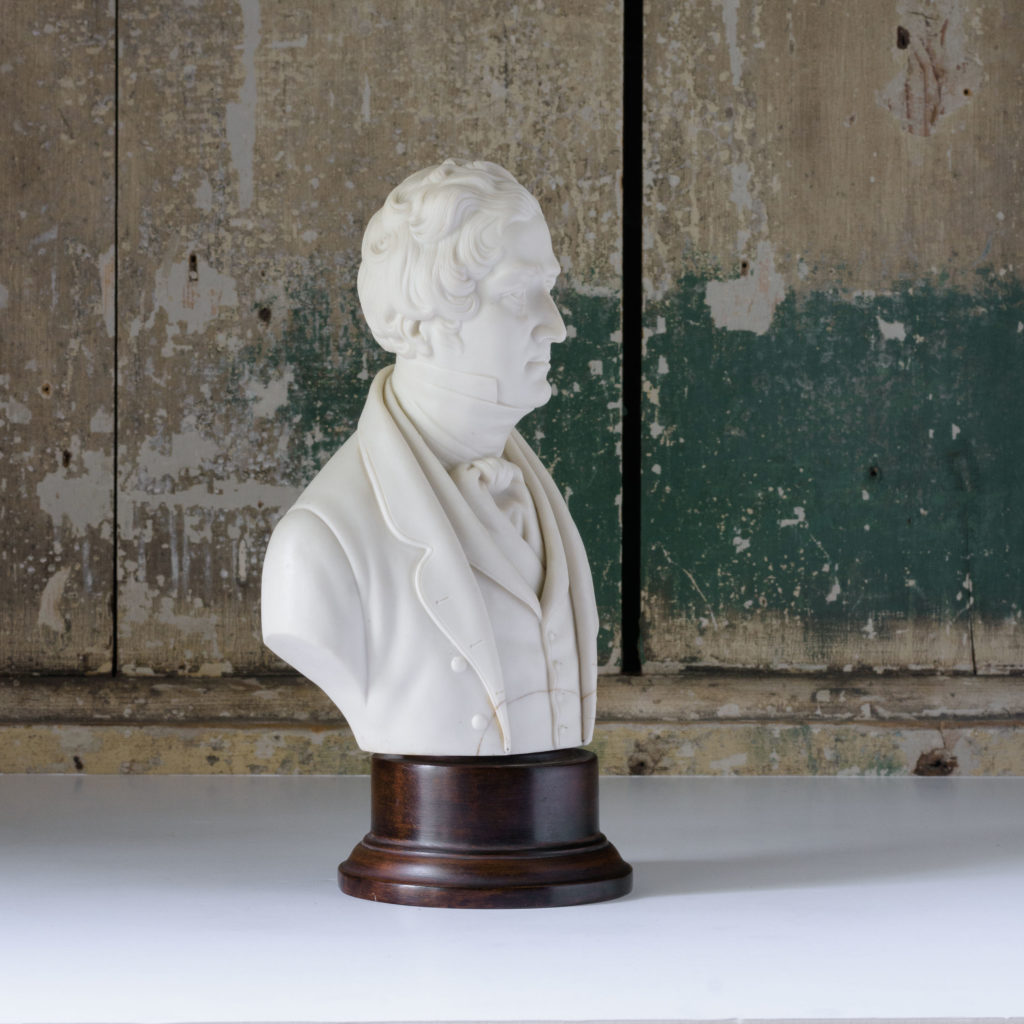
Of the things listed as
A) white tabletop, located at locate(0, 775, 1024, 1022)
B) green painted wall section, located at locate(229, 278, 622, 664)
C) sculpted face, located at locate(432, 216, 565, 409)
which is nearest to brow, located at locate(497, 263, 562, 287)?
sculpted face, located at locate(432, 216, 565, 409)

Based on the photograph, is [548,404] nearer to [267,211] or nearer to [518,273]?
[267,211]

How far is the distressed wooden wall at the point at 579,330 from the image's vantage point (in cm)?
461

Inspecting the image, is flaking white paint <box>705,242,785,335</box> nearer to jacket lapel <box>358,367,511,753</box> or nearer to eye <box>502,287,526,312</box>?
eye <box>502,287,526,312</box>

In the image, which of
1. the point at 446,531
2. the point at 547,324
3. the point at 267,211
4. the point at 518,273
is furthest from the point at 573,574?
the point at 267,211

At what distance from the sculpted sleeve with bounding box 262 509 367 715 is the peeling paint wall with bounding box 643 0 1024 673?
6.72 feet

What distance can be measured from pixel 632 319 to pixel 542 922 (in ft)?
7.72

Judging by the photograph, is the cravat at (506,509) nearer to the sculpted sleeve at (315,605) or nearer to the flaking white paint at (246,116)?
→ the sculpted sleeve at (315,605)

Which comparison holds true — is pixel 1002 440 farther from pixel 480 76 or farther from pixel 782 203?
pixel 480 76

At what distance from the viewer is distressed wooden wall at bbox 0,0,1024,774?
4.61m

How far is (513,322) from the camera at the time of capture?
112 inches

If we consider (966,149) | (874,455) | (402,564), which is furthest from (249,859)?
(966,149)

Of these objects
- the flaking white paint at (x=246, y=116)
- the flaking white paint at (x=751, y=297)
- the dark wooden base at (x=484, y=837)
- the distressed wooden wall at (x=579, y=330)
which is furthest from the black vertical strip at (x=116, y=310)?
the dark wooden base at (x=484, y=837)

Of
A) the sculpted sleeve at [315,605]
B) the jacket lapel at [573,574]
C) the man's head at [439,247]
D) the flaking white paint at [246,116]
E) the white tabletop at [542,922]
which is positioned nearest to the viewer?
the white tabletop at [542,922]

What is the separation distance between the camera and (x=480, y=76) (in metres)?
4.62
